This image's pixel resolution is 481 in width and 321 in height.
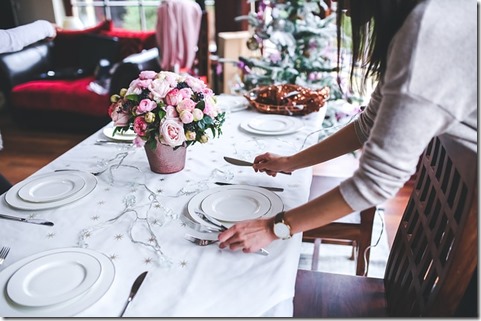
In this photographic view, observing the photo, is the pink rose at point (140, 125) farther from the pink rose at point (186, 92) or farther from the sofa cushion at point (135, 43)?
the sofa cushion at point (135, 43)

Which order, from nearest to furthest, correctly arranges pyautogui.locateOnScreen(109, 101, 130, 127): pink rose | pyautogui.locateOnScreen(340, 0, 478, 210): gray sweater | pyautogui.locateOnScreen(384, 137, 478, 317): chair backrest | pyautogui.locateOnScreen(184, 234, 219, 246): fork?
1. pyautogui.locateOnScreen(340, 0, 478, 210): gray sweater
2. pyautogui.locateOnScreen(384, 137, 478, 317): chair backrest
3. pyautogui.locateOnScreen(184, 234, 219, 246): fork
4. pyautogui.locateOnScreen(109, 101, 130, 127): pink rose

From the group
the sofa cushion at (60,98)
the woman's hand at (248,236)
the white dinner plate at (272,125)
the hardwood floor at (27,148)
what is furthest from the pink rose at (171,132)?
the sofa cushion at (60,98)

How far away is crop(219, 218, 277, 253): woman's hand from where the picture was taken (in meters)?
0.80

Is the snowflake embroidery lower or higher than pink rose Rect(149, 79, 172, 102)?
lower

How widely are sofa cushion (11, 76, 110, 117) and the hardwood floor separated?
252 millimetres

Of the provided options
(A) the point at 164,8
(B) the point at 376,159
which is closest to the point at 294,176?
(B) the point at 376,159

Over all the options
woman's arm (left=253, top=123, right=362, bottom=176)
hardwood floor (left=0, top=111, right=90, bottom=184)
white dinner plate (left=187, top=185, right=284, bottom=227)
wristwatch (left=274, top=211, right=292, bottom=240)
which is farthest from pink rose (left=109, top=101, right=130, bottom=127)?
hardwood floor (left=0, top=111, right=90, bottom=184)

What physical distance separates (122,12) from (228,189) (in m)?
4.42

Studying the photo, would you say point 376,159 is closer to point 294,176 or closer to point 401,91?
point 401,91

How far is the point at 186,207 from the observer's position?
38.5 inches

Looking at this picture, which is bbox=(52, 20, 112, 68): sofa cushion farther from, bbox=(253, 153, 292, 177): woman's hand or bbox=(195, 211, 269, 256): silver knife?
bbox=(195, 211, 269, 256): silver knife

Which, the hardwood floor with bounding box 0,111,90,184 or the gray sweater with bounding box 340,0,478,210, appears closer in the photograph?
the gray sweater with bounding box 340,0,478,210

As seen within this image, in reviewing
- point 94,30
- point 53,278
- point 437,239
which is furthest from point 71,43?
point 437,239

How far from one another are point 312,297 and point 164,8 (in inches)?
124
